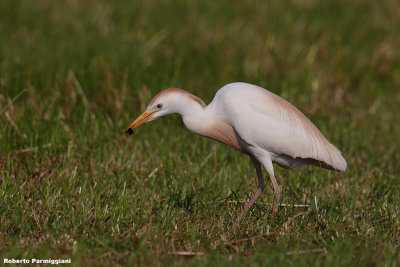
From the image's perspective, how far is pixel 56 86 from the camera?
687 cm

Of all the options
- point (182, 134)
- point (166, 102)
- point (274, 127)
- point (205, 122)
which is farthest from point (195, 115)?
point (182, 134)

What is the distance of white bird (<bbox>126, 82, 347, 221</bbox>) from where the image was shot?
4.74 m

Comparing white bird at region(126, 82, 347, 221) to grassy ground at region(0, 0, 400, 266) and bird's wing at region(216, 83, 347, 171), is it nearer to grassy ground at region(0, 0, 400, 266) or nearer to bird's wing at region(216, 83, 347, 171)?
bird's wing at region(216, 83, 347, 171)

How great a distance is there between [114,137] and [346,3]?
251 inches

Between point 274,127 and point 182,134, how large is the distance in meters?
1.96

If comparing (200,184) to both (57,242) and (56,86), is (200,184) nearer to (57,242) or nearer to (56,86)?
(57,242)

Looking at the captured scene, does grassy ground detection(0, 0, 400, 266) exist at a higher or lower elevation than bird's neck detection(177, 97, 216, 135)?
lower

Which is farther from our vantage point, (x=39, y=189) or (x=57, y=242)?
(x=39, y=189)

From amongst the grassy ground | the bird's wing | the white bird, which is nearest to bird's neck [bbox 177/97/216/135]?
the white bird

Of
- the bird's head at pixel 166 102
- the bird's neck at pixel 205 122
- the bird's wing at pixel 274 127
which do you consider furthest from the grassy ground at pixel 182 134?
the bird's head at pixel 166 102

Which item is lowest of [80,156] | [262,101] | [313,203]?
[80,156]

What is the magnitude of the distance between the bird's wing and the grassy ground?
397 mm

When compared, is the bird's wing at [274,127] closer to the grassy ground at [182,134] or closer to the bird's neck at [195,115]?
the bird's neck at [195,115]

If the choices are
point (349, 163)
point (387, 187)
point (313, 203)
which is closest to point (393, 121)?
point (349, 163)
